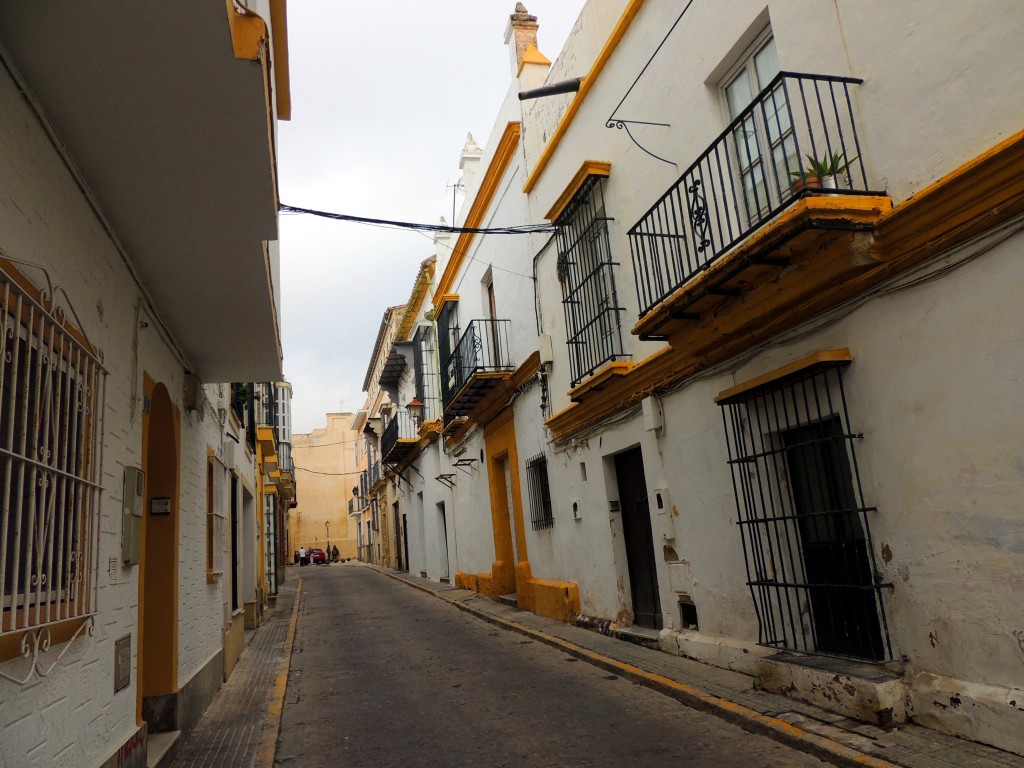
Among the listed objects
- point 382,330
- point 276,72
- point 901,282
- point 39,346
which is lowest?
point 39,346

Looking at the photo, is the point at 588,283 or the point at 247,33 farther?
the point at 588,283

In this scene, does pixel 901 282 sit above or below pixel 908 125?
below

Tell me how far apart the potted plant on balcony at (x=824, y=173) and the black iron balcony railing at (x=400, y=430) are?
55.0 feet

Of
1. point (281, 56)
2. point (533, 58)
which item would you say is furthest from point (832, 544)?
point (533, 58)

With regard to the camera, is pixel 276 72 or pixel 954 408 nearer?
pixel 954 408

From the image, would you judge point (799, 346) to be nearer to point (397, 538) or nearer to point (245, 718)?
point (245, 718)

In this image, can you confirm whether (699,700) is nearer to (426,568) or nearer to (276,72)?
(276,72)

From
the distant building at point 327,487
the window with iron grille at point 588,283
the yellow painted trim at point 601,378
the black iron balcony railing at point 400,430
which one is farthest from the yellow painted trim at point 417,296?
the distant building at point 327,487

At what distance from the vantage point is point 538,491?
1186cm

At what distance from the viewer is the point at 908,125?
4.73 meters

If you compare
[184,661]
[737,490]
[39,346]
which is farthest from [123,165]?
[737,490]

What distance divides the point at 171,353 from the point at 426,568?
673 inches

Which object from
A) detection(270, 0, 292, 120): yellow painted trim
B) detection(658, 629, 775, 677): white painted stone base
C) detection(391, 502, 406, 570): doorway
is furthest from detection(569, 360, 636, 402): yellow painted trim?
detection(391, 502, 406, 570): doorway

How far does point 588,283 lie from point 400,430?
15.1 m
